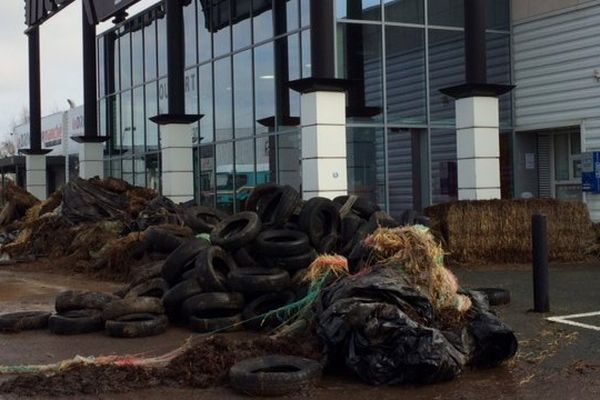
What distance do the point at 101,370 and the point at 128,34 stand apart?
977 inches

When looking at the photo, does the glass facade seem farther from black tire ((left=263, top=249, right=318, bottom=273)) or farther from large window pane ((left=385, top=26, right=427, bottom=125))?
black tire ((left=263, top=249, right=318, bottom=273))

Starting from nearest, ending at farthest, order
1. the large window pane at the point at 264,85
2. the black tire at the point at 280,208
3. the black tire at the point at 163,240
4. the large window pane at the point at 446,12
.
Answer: the black tire at the point at 280,208 → the black tire at the point at 163,240 → the large window pane at the point at 446,12 → the large window pane at the point at 264,85

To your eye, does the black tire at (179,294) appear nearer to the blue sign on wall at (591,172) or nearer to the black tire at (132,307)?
the black tire at (132,307)

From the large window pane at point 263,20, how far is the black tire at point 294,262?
463 inches

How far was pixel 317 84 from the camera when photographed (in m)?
15.3

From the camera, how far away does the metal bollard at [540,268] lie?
30.9ft

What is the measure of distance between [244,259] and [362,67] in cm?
983

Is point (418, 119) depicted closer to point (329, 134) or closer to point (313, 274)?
point (329, 134)

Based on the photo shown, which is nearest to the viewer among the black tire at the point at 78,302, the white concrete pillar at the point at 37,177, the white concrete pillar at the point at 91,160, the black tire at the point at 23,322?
the black tire at the point at 23,322

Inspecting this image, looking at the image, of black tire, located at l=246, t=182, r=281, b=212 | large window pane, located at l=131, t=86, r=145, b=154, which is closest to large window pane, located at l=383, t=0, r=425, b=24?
black tire, located at l=246, t=182, r=281, b=212

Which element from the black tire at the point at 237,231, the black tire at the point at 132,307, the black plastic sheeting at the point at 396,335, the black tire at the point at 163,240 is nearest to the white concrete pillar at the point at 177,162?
the black tire at the point at 163,240

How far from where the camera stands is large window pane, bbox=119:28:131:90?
2980 centimetres

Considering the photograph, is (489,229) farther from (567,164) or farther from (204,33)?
(204,33)

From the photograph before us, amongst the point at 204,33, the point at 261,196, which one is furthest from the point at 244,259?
the point at 204,33
